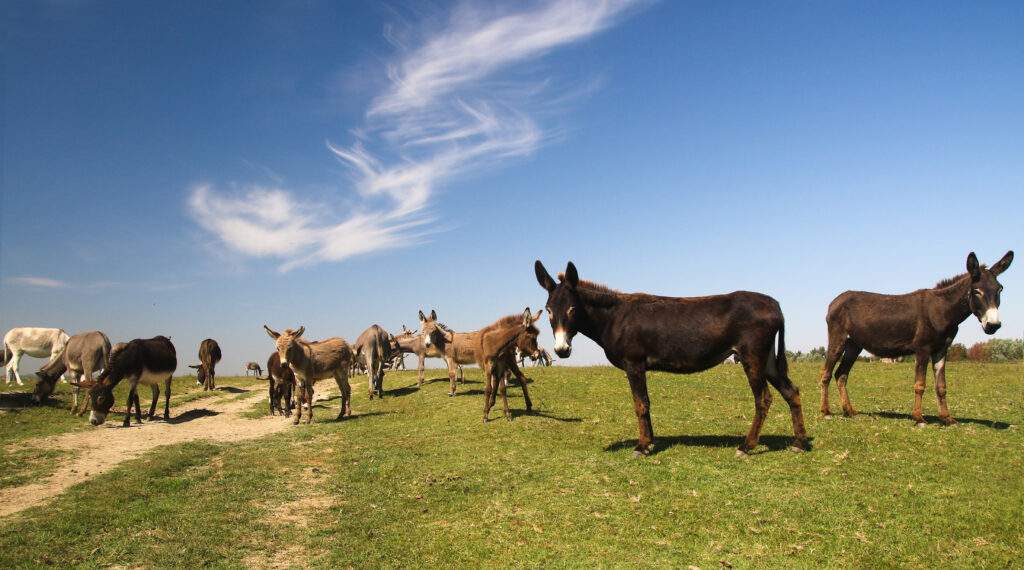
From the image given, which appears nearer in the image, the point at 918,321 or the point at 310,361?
the point at 918,321

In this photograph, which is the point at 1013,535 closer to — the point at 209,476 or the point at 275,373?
the point at 209,476

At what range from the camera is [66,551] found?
26.5 ft

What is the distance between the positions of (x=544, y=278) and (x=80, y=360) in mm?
21604

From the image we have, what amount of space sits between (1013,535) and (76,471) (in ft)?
56.4

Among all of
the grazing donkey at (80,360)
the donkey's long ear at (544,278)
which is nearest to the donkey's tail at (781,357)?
the donkey's long ear at (544,278)

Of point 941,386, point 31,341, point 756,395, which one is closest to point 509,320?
point 756,395

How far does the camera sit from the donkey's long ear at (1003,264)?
43.3 ft

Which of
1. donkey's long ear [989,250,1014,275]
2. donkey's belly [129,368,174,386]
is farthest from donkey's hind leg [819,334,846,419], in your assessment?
donkey's belly [129,368,174,386]

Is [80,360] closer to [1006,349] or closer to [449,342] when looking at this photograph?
[449,342]

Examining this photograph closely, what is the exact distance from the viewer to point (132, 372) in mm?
19734

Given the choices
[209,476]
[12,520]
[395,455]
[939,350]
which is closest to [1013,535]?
[939,350]

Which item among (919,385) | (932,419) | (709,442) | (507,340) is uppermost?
(507,340)

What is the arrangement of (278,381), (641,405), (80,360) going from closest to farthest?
1. (641,405)
2. (278,381)
3. (80,360)

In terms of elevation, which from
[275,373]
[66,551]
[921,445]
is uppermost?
[275,373]
